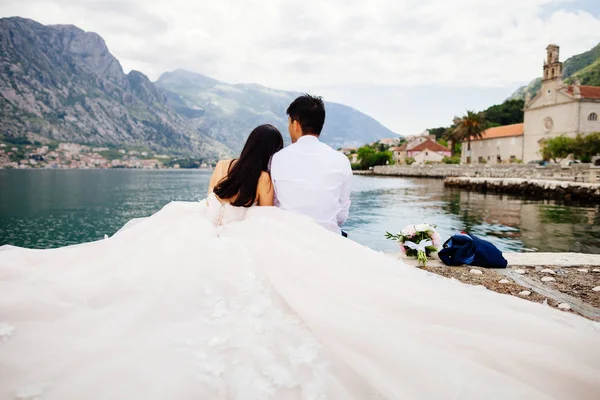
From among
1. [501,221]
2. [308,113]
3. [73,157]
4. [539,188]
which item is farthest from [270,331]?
[73,157]

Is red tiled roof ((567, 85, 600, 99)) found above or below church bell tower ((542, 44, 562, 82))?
below

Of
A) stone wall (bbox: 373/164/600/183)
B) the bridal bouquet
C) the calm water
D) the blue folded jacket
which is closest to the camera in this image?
the blue folded jacket

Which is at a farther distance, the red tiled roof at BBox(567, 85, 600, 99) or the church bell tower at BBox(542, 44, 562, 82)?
the church bell tower at BBox(542, 44, 562, 82)

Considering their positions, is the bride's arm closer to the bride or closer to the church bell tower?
the bride

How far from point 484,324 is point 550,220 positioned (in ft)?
73.9

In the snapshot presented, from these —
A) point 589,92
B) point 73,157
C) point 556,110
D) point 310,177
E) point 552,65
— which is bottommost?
point 310,177

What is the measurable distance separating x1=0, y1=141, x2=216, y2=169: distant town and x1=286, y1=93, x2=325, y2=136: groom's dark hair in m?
168

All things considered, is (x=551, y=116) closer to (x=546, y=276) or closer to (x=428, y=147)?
(x=428, y=147)

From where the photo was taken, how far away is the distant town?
14500 cm

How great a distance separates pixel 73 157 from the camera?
522 feet

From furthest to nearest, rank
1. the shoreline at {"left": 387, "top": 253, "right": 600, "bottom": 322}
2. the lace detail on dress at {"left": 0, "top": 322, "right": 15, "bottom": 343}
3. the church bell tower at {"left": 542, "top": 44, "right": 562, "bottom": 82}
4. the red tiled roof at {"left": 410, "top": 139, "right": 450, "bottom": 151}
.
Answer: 1. the red tiled roof at {"left": 410, "top": 139, "right": 450, "bottom": 151}
2. the church bell tower at {"left": 542, "top": 44, "right": 562, "bottom": 82}
3. the shoreline at {"left": 387, "top": 253, "right": 600, "bottom": 322}
4. the lace detail on dress at {"left": 0, "top": 322, "right": 15, "bottom": 343}

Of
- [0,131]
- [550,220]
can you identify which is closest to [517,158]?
[550,220]

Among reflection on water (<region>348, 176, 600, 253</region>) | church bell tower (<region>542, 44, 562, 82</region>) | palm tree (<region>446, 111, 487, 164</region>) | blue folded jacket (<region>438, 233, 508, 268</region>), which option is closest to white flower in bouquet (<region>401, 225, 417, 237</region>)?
blue folded jacket (<region>438, 233, 508, 268</region>)

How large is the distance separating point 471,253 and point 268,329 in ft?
15.6
